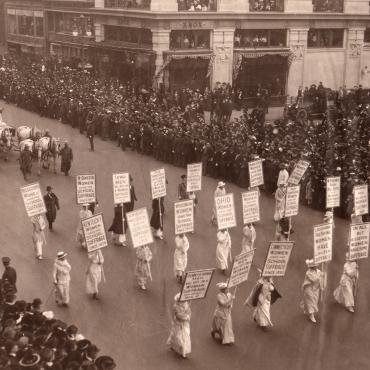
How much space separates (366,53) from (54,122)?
2089cm

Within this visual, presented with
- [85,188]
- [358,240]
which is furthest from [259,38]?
[358,240]

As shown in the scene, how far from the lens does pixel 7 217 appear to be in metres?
22.0

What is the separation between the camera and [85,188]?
19.1m

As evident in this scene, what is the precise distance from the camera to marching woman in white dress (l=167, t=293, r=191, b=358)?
45.1 ft

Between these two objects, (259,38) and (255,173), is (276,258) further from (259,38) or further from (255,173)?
(259,38)

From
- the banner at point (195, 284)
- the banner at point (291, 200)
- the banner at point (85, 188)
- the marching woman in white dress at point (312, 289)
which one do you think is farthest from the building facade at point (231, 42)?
the banner at point (195, 284)

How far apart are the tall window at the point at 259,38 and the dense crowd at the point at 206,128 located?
3.46m

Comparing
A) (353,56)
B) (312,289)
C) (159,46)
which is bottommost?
(312,289)

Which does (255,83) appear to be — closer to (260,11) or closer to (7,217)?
(260,11)

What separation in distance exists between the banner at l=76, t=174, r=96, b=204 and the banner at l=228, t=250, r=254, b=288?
6.00m

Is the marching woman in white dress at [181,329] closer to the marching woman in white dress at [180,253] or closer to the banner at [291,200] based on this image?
the marching woman in white dress at [180,253]

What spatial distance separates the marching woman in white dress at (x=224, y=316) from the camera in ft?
46.5

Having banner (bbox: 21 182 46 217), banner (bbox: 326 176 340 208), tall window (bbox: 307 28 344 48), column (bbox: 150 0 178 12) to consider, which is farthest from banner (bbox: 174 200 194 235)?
tall window (bbox: 307 28 344 48)

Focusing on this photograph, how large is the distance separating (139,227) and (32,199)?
11.2 ft
